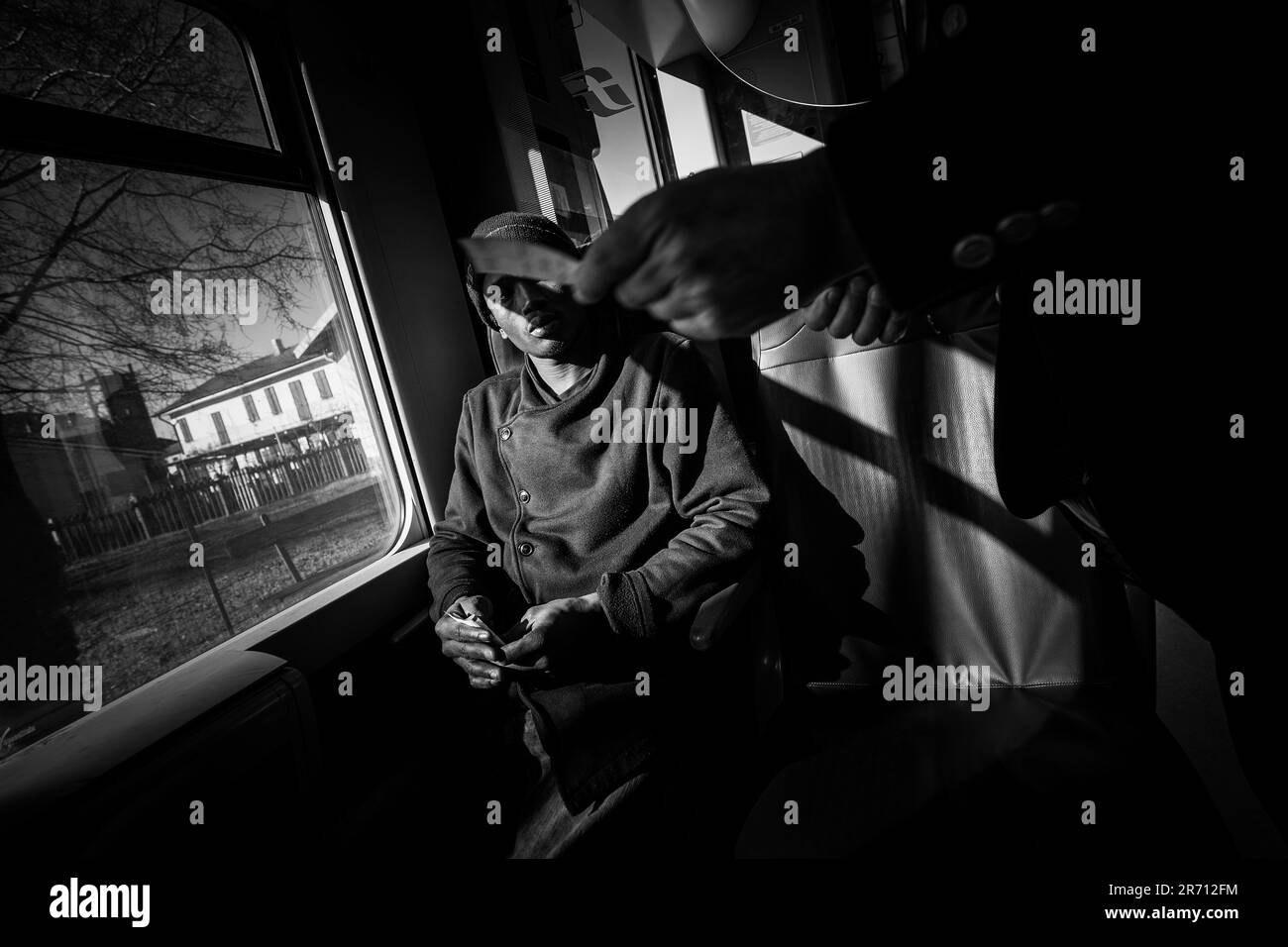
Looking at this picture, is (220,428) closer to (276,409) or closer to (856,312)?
(276,409)

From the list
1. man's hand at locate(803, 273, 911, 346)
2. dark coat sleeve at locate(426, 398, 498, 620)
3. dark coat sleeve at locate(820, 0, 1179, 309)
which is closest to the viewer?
dark coat sleeve at locate(820, 0, 1179, 309)

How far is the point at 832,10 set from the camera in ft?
4.97

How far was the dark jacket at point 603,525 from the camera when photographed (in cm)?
127

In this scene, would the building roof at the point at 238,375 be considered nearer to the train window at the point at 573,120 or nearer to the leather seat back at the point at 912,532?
the train window at the point at 573,120

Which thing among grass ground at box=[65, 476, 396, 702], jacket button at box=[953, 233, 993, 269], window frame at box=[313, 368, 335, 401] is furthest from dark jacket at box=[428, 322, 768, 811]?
jacket button at box=[953, 233, 993, 269]

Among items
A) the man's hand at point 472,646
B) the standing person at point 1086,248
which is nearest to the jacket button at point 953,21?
the standing person at point 1086,248

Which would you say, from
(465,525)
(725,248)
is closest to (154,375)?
(465,525)

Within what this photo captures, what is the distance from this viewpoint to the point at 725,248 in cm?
52

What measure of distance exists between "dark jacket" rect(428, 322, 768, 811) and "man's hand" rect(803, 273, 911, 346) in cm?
70

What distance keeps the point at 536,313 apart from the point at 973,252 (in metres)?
1.10

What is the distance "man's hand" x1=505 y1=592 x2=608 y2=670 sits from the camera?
1243mm

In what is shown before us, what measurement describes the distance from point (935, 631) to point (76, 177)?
2209 mm

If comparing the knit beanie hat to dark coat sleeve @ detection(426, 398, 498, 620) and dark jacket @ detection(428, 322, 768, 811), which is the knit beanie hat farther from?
dark coat sleeve @ detection(426, 398, 498, 620)

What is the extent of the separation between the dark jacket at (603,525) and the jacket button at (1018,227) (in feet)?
2.89
